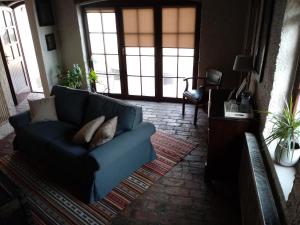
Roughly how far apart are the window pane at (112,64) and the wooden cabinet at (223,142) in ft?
9.23

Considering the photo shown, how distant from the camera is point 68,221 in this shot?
2461mm

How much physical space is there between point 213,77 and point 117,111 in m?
2.18

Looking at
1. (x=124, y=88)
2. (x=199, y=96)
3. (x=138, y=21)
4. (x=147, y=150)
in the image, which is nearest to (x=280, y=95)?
(x=147, y=150)

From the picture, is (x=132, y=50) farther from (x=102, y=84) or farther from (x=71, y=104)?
(x=71, y=104)

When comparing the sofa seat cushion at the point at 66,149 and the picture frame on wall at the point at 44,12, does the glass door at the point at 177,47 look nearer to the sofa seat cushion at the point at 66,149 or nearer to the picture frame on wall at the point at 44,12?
the picture frame on wall at the point at 44,12

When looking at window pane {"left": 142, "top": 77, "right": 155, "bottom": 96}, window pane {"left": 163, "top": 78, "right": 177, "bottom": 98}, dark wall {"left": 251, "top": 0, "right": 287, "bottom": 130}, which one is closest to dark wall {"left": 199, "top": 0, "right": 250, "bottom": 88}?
window pane {"left": 163, "top": 78, "right": 177, "bottom": 98}

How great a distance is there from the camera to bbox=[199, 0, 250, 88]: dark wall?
415cm

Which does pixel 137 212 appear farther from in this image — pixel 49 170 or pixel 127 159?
pixel 49 170

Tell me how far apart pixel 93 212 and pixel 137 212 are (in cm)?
45

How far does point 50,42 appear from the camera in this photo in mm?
4977

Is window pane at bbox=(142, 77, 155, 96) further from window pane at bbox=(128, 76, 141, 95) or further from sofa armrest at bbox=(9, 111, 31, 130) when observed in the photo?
sofa armrest at bbox=(9, 111, 31, 130)

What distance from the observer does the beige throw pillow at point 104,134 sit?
8.78 feet

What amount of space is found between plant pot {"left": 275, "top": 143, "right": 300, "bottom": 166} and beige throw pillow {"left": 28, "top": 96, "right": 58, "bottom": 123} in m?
2.89

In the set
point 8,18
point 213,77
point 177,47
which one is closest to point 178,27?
point 177,47
